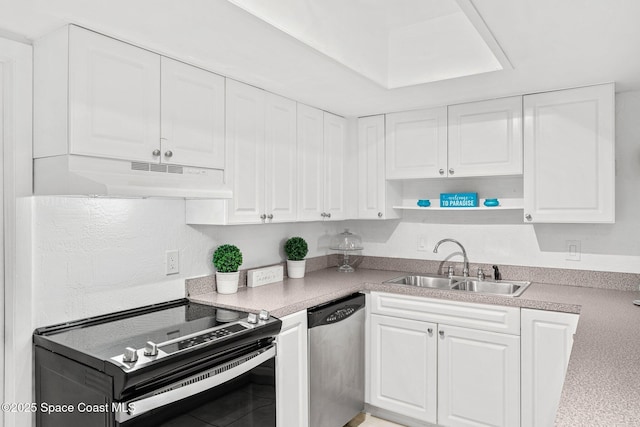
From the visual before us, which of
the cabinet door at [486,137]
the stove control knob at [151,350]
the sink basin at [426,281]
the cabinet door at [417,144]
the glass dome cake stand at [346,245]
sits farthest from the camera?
the glass dome cake stand at [346,245]

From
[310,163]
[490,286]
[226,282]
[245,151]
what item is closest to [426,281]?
[490,286]

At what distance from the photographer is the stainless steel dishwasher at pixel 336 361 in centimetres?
245

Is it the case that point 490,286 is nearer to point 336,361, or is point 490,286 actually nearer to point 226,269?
point 336,361

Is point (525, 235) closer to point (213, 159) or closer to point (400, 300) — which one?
point (400, 300)

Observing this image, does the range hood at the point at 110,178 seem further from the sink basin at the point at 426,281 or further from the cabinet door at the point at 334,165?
the sink basin at the point at 426,281

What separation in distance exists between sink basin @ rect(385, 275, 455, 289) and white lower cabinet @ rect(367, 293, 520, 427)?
1.25 feet

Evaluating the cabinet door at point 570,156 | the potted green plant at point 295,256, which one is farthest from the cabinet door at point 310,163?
the cabinet door at point 570,156

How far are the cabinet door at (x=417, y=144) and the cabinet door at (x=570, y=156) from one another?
553 mm

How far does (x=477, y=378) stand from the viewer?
2.57m

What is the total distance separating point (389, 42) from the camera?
2.62 metres

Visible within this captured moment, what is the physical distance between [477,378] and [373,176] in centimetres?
157

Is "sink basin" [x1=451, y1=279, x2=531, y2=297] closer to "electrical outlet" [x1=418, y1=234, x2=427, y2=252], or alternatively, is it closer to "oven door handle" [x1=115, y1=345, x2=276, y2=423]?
"electrical outlet" [x1=418, y1=234, x2=427, y2=252]

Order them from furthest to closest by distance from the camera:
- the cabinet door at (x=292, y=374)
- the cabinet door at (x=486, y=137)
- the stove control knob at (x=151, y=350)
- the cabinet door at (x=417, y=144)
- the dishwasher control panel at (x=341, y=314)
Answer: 1. the cabinet door at (x=417, y=144)
2. the cabinet door at (x=486, y=137)
3. the dishwasher control panel at (x=341, y=314)
4. the cabinet door at (x=292, y=374)
5. the stove control knob at (x=151, y=350)

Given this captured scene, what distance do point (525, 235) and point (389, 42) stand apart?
160 centimetres
